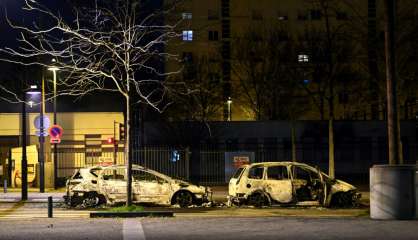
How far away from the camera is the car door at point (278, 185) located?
22.2m

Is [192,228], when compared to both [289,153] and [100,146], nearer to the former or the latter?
[100,146]

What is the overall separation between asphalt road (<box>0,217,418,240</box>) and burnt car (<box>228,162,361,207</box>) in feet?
16.5

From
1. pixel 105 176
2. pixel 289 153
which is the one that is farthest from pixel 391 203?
pixel 289 153

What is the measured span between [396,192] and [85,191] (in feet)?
33.5

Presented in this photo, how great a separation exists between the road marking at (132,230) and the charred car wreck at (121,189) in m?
5.29

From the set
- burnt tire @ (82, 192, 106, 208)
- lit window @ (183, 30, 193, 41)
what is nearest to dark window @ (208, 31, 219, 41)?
lit window @ (183, 30, 193, 41)

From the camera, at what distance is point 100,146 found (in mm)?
46906

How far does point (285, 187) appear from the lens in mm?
22156

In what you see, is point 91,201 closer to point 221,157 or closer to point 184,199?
point 184,199

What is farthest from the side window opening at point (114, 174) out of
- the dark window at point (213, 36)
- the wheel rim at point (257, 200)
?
the dark window at point (213, 36)

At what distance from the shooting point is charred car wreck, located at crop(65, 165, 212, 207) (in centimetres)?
2241

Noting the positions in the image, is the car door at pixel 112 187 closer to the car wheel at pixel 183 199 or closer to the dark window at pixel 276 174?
the car wheel at pixel 183 199

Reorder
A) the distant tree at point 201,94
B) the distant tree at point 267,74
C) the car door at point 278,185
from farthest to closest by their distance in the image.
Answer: the distant tree at point 267,74, the distant tree at point 201,94, the car door at point 278,185

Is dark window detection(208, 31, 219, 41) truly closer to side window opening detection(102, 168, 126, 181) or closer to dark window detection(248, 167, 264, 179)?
side window opening detection(102, 168, 126, 181)
